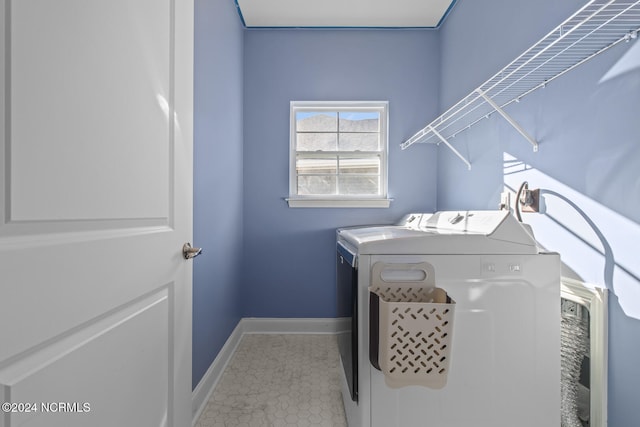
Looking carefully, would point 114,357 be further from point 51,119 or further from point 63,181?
point 51,119

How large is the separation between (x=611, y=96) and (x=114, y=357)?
66.4 inches

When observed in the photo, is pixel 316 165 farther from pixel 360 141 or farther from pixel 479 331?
pixel 479 331

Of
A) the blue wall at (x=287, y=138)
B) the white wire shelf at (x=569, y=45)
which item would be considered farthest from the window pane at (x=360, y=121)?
the white wire shelf at (x=569, y=45)

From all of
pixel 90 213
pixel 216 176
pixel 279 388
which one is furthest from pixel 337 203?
pixel 90 213

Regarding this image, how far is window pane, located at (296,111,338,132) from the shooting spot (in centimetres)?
280

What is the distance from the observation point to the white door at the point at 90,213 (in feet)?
1.62

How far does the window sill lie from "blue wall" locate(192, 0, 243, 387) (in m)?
0.47

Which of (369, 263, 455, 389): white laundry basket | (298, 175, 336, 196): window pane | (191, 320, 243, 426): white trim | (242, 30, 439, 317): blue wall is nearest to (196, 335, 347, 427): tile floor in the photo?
(191, 320, 243, 426): white trim

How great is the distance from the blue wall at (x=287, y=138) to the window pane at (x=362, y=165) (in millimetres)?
136

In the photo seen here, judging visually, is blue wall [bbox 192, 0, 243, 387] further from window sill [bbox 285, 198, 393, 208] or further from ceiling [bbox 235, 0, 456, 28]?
window sill [bbox 285, 198, 393, 208]

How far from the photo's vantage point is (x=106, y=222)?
0.69m

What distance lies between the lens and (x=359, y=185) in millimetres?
2807

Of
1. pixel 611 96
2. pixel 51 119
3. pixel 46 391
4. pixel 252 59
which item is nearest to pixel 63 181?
pixel 51 119

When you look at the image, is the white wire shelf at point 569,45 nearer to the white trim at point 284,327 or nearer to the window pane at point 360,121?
the window pane at point 360,121
